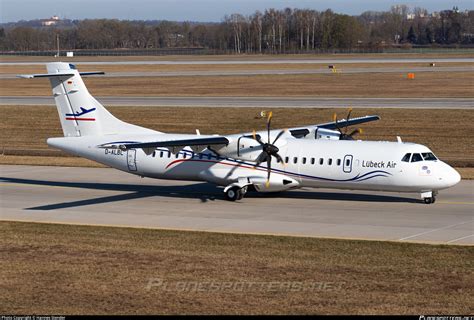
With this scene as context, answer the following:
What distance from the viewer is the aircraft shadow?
32.2 metres

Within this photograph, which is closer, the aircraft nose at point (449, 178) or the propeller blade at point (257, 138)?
the aircraft nose at point (449, 178)

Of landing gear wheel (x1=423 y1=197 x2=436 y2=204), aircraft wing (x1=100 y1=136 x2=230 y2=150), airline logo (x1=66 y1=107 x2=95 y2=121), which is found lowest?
landing gear wheel (x1=423 y1=197 x2=436 y2=204)

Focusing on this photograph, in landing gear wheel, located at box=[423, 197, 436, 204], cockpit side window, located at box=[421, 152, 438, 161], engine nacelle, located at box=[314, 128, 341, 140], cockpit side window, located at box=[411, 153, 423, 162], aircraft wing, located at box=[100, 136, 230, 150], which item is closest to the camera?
cockpit side window, located at box=[411, 153, 423, 162]

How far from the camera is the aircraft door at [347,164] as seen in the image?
31.0 metres

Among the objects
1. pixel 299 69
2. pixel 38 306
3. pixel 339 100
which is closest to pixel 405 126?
pixel 339 100

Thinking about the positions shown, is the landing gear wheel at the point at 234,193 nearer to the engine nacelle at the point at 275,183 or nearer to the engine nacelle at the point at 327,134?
the engine nacelle at the point at 275,183

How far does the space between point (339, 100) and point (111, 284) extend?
49377 millimetres

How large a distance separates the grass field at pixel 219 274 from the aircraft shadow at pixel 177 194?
5704mm

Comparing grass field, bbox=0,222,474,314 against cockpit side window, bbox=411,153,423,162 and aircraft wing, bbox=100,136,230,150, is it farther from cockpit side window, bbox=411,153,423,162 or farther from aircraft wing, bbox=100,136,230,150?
cockpit side window, bbox=411,153,423,162

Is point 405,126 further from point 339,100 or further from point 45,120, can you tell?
point 45,120

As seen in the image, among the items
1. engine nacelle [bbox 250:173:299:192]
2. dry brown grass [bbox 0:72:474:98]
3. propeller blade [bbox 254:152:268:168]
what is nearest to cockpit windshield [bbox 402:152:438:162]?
engine nacelle [bbox 250:173:299:192]

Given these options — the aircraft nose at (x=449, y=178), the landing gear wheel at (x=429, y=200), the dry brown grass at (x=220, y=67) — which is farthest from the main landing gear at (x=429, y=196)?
the dry brown grass at (x=220, y=67)

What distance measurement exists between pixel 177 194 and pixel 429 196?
1060 centimetres

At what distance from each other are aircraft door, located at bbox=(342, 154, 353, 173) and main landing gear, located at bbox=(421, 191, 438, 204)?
115 inches
